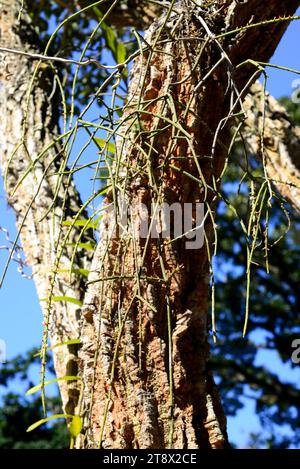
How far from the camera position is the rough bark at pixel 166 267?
4.35 feet

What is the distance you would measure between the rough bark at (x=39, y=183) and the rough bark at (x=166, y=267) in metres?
0.16

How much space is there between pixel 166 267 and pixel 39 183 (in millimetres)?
348

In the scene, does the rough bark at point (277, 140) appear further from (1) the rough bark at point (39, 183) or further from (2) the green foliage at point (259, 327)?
(2) the green foliage at point (259, 327)

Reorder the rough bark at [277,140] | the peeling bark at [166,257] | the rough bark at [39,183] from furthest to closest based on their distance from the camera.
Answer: the rough bark at [277,140], the rough bark at [39,183], the peeling bark at [166,257]

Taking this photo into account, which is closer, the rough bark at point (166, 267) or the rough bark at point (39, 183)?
the rough bark at point (166, 267)

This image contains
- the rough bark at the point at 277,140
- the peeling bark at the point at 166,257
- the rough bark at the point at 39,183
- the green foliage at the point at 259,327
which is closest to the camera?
the peeling bark at the point at 166,257

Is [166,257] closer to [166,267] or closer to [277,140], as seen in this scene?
[166,267]

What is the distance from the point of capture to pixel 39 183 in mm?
1561

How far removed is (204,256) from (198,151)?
213 millimetres

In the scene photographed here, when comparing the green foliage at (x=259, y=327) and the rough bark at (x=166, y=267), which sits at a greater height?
the green foliage at (x=259, y=327)

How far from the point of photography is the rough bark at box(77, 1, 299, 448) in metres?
1.33

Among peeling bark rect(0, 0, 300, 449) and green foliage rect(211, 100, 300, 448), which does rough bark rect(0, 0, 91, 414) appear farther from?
green foliage rect(211, 100, 300, 448)

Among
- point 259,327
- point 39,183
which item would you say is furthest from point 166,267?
point 259,327

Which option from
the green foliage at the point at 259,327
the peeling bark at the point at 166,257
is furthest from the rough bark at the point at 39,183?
the green foliage at the point at 259,327
